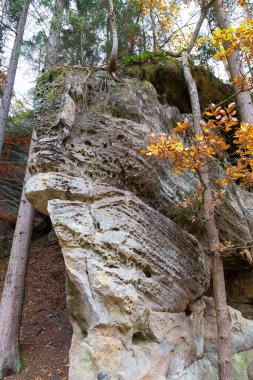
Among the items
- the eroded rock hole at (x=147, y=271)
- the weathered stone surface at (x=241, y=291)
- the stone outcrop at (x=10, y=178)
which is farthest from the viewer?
the stone outcrop at (x=10, y=178)

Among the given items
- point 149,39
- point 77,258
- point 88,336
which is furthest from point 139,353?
point 149,39

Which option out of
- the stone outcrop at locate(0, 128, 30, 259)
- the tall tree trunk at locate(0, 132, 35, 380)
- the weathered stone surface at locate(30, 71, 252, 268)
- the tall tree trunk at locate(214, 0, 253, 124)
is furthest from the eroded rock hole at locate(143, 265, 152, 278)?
the stone outcrop at locate(0, 128, 30, 259)

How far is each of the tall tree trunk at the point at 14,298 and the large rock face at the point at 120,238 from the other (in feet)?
10.4

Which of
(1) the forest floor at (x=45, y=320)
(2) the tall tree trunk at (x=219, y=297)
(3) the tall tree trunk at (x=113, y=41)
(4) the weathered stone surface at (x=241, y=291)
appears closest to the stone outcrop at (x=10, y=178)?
(1) the forest floor at (x=45, y=320)

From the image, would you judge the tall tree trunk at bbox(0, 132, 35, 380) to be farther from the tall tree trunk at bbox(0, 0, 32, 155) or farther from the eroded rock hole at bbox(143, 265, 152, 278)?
the eroded rock hole at bbox(143, 265, 152, 278)

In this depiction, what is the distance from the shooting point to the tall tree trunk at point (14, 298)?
700cm

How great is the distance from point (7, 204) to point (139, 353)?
411 inches

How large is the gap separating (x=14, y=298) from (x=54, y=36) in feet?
28.1

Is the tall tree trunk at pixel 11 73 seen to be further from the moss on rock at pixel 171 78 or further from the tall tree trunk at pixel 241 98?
the tall tree trunk at pixel 241 98

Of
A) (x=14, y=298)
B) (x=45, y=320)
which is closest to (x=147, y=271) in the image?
(x=14, y=298)

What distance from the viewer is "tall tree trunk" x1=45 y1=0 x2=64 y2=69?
9008mm

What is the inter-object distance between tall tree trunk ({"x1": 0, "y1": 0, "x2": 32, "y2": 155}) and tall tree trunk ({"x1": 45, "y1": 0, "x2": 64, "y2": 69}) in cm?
120

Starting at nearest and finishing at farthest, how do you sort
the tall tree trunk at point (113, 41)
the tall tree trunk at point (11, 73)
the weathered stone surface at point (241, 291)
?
the tall tree trunk at point (113, 41) → the weathered stone surface at point (241, 291) → the tall tree trunk at point (11, 73)

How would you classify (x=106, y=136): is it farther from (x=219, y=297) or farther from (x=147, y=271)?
(x=219, y=297)
